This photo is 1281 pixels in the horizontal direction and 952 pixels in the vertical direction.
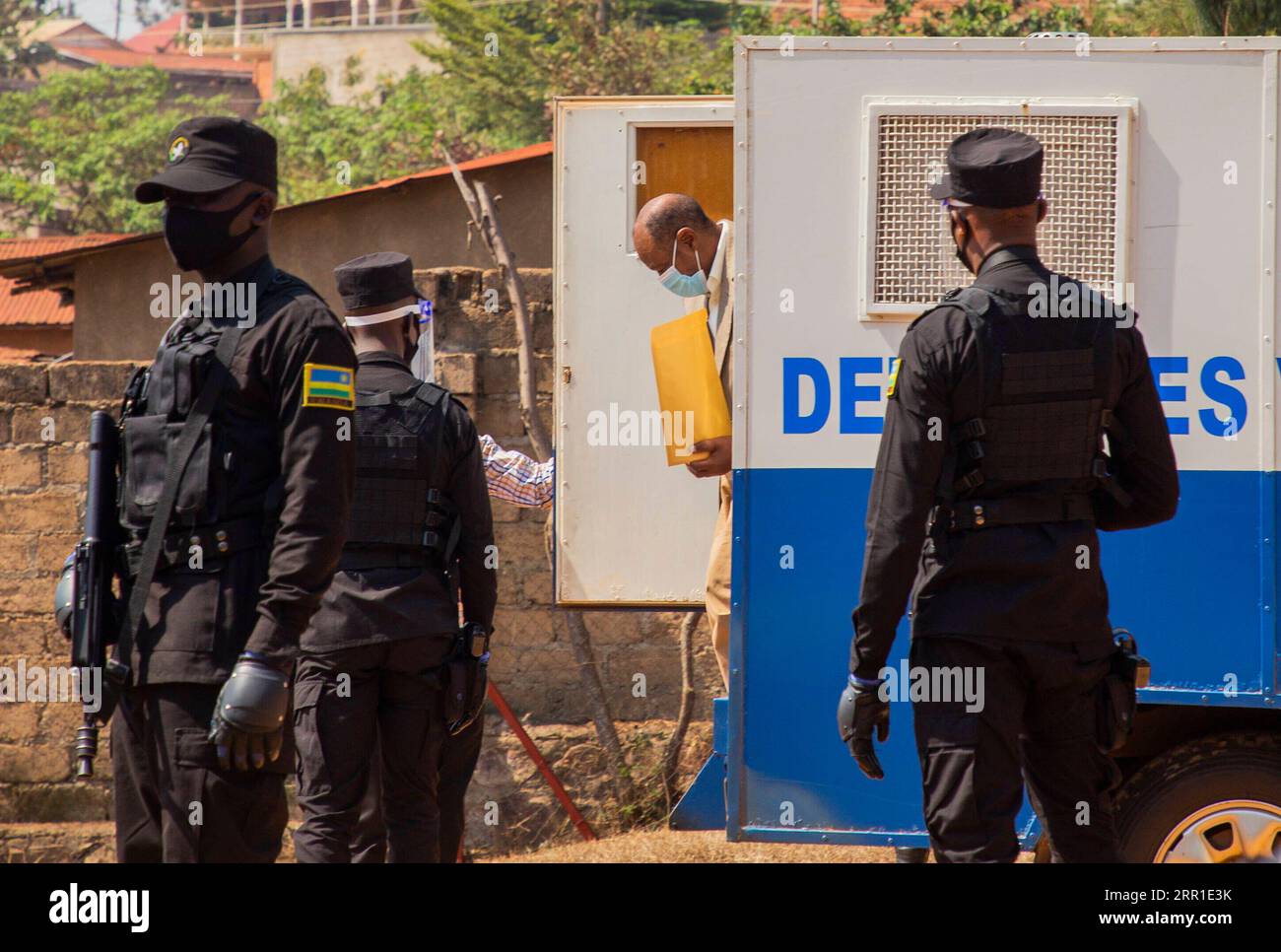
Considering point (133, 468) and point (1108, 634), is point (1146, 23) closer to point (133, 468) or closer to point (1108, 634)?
point (1108, 634)

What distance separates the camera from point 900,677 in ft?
14.8

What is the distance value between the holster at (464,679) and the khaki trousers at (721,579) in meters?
0.80

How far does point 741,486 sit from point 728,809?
0.93 meters

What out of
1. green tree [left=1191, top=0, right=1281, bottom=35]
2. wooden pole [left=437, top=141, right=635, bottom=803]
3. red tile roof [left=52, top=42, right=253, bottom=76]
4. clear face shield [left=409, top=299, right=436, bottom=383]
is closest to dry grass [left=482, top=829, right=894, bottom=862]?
wooden pole [left=437, top=141, right=635, bottom=803]

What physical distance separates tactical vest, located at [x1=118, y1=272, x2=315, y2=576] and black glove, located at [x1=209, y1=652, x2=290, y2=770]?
304mm

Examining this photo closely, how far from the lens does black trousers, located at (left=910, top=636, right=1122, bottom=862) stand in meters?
3.36

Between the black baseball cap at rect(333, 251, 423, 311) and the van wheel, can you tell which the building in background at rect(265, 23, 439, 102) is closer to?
the black baseball cap at rect(333, 251, 423, 311)

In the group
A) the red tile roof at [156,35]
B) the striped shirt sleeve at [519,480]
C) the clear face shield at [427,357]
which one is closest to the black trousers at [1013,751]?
the striped shirt sleeve at [519,480]

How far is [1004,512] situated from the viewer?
343 cm

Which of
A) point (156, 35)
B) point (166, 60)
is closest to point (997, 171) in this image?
point (166, 60)

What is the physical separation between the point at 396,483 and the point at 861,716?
165 cm

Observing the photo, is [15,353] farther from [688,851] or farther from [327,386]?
[327,386]

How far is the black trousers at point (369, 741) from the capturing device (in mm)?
4332
